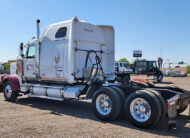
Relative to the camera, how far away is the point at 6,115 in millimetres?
7230

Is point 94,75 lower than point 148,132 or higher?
higher

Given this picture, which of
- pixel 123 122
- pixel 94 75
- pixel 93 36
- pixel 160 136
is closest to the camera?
pixel 160 136

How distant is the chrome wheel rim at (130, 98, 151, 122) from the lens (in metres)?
5.70

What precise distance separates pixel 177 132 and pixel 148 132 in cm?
72

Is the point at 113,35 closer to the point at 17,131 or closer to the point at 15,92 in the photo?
the point at 15,92

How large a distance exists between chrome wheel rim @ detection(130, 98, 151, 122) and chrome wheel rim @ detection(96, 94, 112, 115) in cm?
82

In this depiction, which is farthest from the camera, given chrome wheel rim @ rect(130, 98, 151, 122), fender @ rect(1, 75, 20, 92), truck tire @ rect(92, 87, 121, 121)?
fender @ rect(1, 75, 20, 92)

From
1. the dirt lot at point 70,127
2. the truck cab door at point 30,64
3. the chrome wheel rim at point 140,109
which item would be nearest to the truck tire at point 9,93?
the truck cab door at point 30,64

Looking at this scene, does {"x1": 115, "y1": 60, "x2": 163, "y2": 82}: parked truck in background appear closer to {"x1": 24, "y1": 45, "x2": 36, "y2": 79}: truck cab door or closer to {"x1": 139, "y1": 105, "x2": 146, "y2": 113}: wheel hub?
{"x1": 24, "y1": 45, "x2": 36, "y2": 79}: truck cab door

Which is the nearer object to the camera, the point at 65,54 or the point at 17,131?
the point at 17,131

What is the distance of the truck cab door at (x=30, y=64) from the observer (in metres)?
9.80

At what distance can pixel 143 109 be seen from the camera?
5715 mm

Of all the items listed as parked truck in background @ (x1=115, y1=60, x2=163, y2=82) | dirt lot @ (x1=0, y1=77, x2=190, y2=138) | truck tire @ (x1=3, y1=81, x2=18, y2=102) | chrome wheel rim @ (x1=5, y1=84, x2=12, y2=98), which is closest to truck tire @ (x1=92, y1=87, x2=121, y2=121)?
dirt lot @ (x1=0, y1=77, x2=190, y2=138)

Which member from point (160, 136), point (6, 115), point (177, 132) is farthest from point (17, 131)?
point (177, 132)
